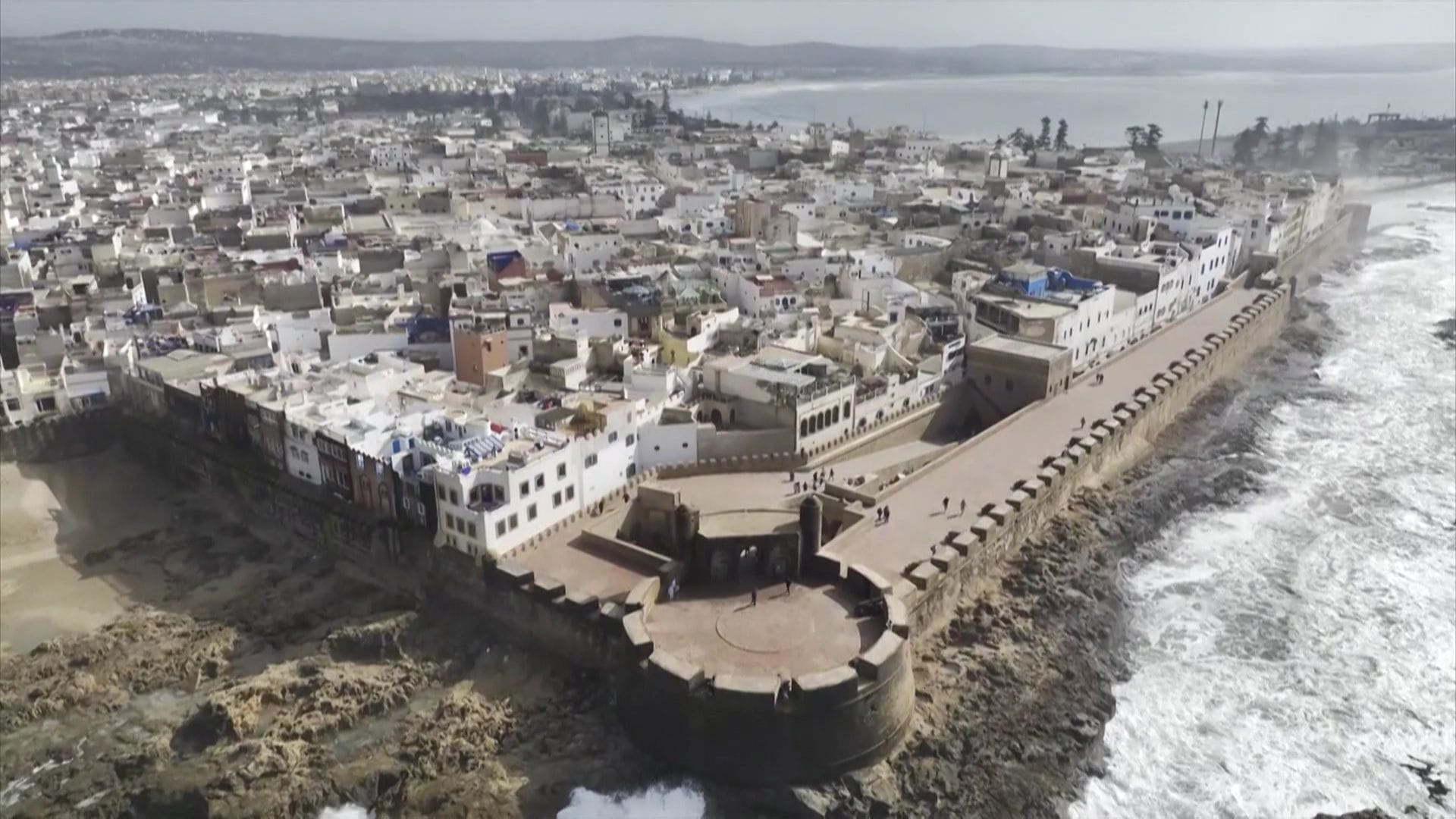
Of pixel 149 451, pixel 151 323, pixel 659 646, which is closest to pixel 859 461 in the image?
pixel 659 646

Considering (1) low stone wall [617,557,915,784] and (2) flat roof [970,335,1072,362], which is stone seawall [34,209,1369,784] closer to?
(1) low stone wall [617,557,915,784]

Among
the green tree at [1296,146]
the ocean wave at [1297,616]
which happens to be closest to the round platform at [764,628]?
the ocean wave at [1297,616]

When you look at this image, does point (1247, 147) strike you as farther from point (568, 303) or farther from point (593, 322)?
point (593, 322)

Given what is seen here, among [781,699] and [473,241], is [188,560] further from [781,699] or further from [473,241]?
[473,241]

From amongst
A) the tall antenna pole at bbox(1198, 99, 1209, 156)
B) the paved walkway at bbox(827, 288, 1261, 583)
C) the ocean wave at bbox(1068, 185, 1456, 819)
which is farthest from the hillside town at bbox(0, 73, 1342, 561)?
the tall antenna pole at bbox(1198, 99, 1209, 156)

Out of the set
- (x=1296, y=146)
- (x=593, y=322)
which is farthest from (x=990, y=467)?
(x=1296, y=146)

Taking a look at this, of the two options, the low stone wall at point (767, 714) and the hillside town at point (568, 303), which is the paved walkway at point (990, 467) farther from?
the low stone wall at point (767, 714)
